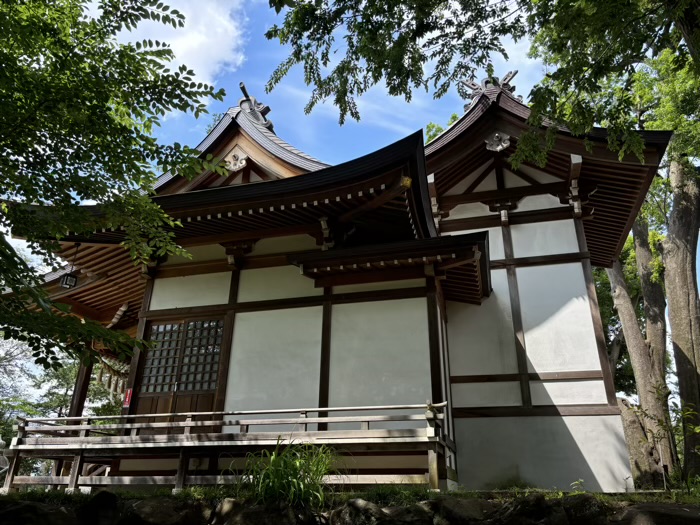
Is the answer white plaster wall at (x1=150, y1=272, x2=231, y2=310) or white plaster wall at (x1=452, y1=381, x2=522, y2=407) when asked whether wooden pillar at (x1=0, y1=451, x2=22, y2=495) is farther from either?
white plaster wall at (x1=452, y1=381, x2=522, y2=407)

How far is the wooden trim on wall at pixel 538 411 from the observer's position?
9.32 m

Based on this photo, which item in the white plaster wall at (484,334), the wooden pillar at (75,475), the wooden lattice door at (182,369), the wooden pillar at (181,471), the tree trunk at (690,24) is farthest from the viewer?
the white plaster wall at (484,334)

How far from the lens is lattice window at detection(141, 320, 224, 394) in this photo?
8812 mm

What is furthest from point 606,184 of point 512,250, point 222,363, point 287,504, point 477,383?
point 287,504

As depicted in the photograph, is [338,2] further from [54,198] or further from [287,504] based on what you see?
[287,504]

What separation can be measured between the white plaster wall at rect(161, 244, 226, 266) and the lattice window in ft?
4.04

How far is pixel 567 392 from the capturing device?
31.7ft

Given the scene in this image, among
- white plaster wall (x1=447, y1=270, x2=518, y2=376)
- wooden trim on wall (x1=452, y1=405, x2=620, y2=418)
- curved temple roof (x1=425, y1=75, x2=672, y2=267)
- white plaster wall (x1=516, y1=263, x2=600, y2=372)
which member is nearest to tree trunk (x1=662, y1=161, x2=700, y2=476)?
curved temple roof (x1=425, y1=75, x2=672, y2=267)

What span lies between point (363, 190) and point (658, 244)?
31.5ft

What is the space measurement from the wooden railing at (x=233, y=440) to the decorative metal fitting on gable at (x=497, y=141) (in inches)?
250

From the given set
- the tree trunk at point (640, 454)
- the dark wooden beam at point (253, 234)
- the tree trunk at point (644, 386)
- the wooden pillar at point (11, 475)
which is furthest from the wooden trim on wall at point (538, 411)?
the wooden pillar at point (11, 475)

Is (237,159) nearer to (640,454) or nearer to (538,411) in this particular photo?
(538,411)

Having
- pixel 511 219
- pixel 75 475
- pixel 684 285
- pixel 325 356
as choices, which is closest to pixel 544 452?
pixel 325 356

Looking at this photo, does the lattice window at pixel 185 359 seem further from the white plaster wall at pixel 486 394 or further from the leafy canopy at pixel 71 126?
the white plaster wall at pixel 486 394
